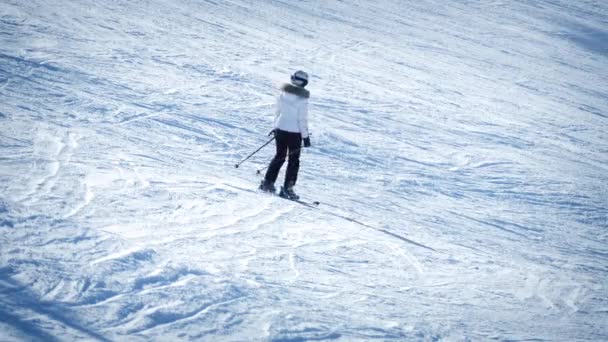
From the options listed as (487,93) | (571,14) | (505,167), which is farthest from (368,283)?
(571,14)

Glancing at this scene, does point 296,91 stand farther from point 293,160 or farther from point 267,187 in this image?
point 267,187

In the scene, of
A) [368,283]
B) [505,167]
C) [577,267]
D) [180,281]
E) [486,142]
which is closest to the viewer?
[180,281]

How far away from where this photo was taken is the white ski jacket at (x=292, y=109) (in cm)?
689

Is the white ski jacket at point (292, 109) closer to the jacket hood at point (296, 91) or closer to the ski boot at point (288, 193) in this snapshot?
the jacket hood at point (296, 91)

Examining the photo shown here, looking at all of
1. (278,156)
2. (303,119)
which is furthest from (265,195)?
(303,119)

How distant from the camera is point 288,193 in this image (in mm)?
7180

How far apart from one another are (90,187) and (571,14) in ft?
125

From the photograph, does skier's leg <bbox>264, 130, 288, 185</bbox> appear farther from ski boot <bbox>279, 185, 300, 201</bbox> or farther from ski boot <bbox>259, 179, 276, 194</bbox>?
ski boot <bbox>279, 185, 300, 201</bbox>

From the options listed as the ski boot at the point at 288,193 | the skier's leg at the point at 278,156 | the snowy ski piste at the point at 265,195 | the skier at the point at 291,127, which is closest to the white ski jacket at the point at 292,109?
the skier at the point at 291,127

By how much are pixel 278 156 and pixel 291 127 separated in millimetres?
443

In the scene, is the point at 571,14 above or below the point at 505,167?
above

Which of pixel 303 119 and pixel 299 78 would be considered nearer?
pixel 299 78

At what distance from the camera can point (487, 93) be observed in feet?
57.6

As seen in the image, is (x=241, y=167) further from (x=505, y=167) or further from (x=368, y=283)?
(x=505, y=167)
